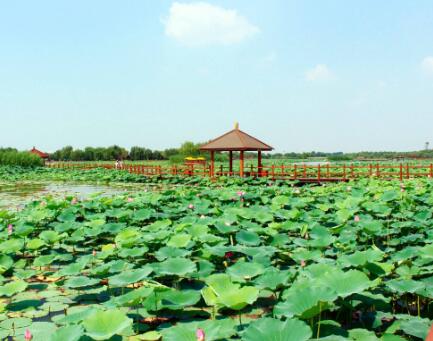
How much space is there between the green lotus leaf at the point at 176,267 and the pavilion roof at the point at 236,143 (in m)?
12.5

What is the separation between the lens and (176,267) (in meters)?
2.59

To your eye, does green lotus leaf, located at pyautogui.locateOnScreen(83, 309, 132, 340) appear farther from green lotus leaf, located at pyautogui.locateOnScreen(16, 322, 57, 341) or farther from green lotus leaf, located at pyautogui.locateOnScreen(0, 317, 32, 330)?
green lotus leaf, located at pyautogui.locateOnScreen(0, 317, 32, 330)

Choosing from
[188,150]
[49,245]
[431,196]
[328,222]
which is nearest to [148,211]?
[49,245]

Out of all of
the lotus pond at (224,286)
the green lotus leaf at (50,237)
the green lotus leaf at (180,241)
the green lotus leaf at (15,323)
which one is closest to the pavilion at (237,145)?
the lotus pond at (224,286)

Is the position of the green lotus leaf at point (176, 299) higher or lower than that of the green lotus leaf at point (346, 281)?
lower

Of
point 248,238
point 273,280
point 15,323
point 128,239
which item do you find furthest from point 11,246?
point 273,280

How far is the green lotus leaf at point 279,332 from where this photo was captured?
57.1 inches

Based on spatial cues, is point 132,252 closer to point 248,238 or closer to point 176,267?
point 176,267

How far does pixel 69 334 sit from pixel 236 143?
13.9m

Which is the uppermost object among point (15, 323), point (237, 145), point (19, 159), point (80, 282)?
point (237, 145)

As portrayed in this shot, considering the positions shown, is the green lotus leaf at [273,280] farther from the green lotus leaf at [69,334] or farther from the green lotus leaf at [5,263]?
the green lotus leaf at [5,263]

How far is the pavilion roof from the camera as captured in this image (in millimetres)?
15273

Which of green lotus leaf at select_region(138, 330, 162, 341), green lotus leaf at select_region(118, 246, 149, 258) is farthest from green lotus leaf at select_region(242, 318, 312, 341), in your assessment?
green lotus leaf at select_region(118, 246, 149, 258)

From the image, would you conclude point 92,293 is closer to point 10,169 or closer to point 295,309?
point 295,309
